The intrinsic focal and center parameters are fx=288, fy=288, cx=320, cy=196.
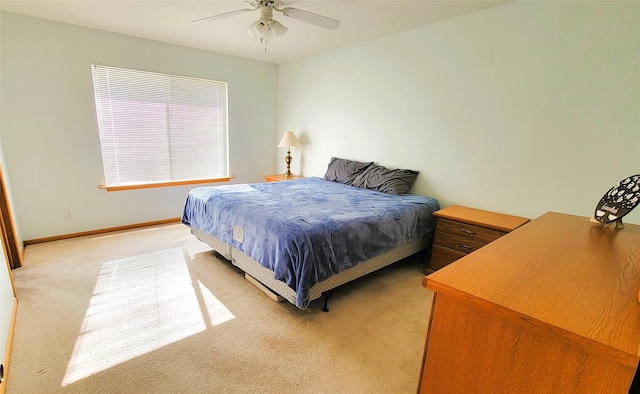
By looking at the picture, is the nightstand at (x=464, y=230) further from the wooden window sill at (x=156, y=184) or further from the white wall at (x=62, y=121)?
the white wall at (x=62, y=121)

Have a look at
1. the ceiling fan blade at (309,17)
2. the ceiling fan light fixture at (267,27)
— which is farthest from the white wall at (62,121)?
the ceiling fan blade at (309,17)

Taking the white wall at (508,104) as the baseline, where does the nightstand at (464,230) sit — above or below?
below

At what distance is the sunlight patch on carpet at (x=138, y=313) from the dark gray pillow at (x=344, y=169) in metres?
2.09

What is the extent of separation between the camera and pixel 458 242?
260cm

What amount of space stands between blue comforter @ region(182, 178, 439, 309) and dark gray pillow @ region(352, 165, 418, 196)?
121 mm

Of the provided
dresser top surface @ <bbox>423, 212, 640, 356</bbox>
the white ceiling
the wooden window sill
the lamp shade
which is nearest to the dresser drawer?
dresser top surface @ <bbox>423, 212, 640, 356</bbox>

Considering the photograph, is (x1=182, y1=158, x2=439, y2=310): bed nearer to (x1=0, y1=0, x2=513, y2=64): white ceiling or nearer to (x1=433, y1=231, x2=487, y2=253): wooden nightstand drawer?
(x1=433, y1=231, x2=487, y2=253): wooden nightstand drawer

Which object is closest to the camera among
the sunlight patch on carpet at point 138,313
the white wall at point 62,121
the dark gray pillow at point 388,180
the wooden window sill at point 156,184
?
the sunlight patch on carpet at point 138,313

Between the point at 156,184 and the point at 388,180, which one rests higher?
the point at 388,180

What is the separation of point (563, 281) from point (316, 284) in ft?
4.75

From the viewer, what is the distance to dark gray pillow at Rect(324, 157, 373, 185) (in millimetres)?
3715

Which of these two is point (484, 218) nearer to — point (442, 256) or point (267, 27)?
point (442, 256)

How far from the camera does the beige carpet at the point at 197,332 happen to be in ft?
5.14

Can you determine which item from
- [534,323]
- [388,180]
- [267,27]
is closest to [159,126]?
[267,27]
